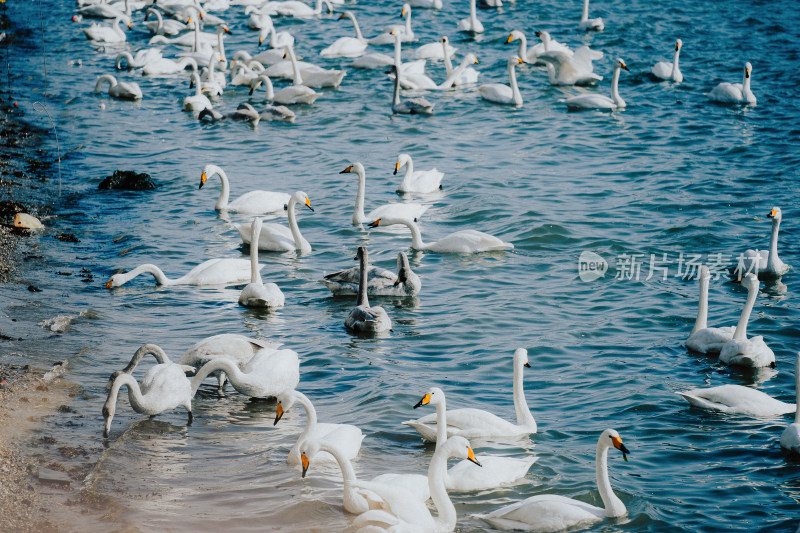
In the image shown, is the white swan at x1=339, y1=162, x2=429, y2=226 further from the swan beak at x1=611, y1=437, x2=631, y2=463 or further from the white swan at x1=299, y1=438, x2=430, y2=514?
the swan beak at x1=611, y1=437, x2=631, y2=463

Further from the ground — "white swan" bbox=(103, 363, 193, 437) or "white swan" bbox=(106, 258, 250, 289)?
"white swan" bbox=(103, 363, 193, 437)

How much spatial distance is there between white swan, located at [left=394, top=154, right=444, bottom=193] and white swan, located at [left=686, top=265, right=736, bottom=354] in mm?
7099

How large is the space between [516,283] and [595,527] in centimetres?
633

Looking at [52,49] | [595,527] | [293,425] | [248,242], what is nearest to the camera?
[595,527]

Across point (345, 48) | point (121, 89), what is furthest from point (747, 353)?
point (345, 48)

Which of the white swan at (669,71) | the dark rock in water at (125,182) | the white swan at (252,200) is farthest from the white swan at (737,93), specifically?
the dark rock in water at (125,182)

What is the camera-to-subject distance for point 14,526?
7.16 m

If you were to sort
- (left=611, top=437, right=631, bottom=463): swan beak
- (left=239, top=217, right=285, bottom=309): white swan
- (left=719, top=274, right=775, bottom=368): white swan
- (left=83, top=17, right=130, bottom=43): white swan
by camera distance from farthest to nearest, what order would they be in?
(left=83, top=17, right=130, bottom=43): white swan, (left=239, top=217, right=285, bottom=309): white swan, (left=719, top=274, right=775, bottom=368): white swan, (left=611, top=437, right=631, bottom=463): swan beak

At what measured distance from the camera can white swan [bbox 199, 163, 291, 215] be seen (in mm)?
17078

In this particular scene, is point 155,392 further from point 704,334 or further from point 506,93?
point 506,93

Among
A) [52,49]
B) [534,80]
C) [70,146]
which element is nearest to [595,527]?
[70,146]

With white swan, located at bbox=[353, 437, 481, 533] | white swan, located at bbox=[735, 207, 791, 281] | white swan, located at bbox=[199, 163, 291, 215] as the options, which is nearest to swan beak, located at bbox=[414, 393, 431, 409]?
white swan, located at bbox=[353, 437, 481, 533]

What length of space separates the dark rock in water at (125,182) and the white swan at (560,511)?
12242 millimetres

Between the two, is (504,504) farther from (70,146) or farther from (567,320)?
(70,146)
